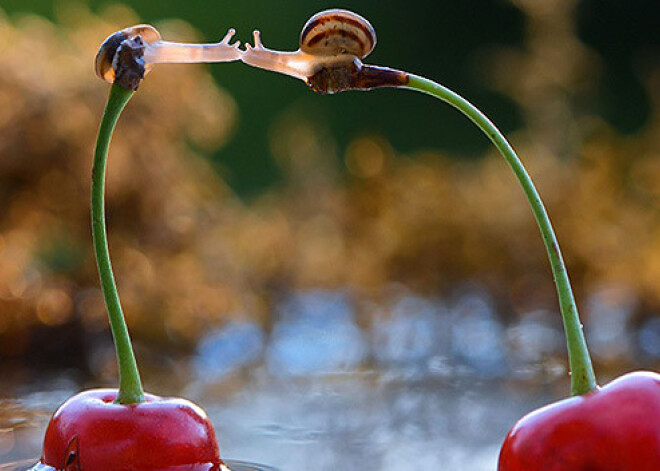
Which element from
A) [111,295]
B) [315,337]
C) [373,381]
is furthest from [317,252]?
[111,295]

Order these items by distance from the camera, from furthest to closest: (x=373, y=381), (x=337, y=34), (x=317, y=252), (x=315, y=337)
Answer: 1. (x=317, y=252)
2. (x=315, y=337)
3. (x=373, y=381)
4. (x=337, y=34)

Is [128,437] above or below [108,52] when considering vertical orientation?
below

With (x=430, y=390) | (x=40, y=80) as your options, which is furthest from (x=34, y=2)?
(x=430, y=390)

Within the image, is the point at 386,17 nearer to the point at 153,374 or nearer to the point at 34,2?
the point at 34,2

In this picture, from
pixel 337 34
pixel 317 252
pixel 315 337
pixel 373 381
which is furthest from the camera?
pixel 317 252

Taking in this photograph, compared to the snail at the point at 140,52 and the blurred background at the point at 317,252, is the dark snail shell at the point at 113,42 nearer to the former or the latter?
the snail at the point at 140,52

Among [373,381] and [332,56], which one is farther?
[373,381]

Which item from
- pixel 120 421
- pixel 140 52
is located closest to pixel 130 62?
→ pixel 140 52

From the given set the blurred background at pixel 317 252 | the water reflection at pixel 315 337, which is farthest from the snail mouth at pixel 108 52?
the water reflection at pixel 315 337

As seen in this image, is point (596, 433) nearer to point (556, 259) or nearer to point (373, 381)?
point (556, 259)
